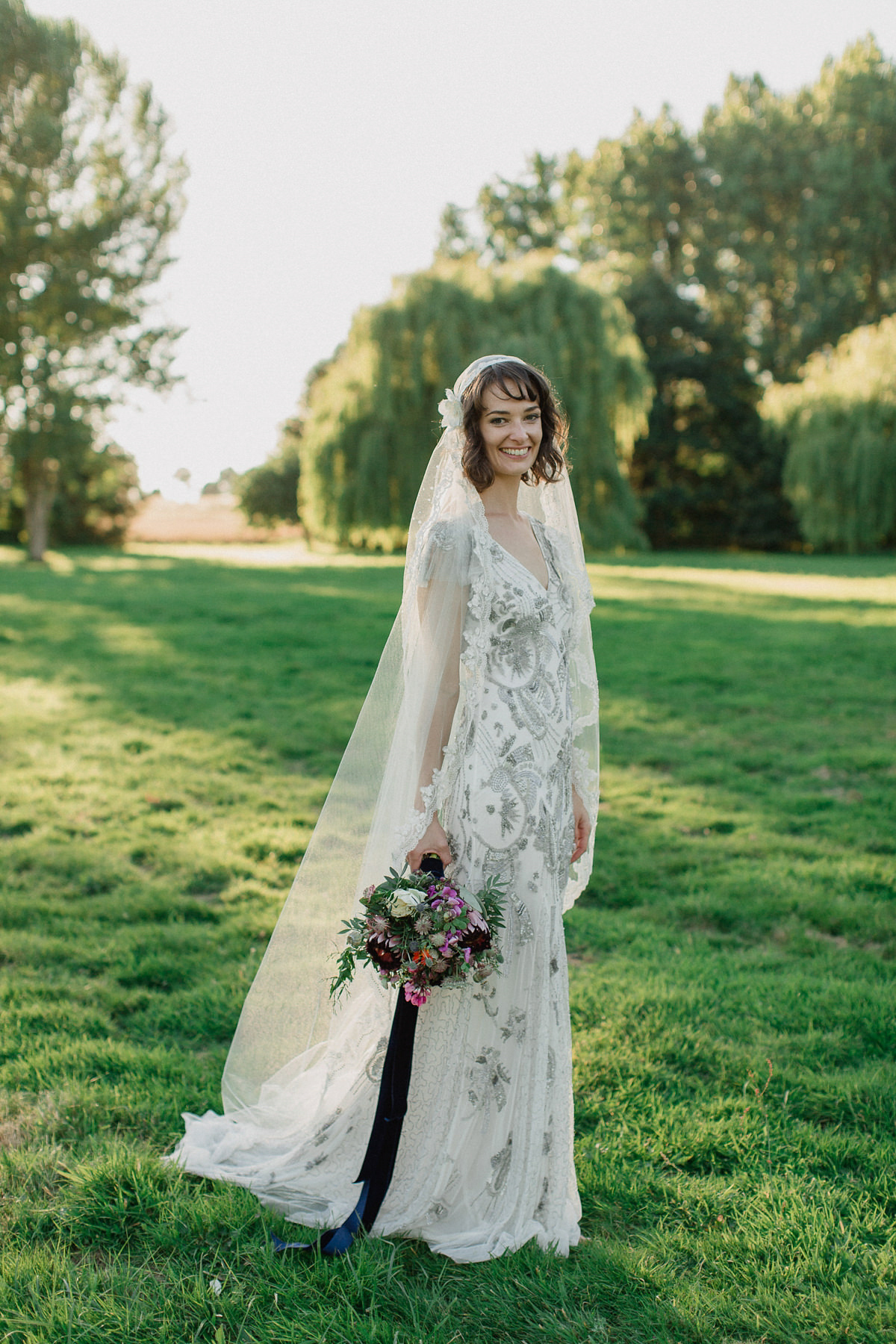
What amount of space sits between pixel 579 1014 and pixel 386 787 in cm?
155

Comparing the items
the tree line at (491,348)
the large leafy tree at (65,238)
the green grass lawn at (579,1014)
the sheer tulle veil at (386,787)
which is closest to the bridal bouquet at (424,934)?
the sheer tulle veil at (386,787)

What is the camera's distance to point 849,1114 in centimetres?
300

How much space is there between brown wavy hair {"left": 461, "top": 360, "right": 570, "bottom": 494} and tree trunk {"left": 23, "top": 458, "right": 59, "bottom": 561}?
2546cm

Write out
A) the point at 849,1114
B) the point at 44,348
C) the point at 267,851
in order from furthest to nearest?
the point at 44,348 → the point at 267,851 → the point at 849,1114

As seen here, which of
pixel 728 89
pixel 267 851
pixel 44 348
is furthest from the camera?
pixel 728 89

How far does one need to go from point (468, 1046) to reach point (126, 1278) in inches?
38.2

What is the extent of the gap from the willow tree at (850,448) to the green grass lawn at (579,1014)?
19.8m

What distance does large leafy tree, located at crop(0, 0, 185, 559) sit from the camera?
22984 millimetres

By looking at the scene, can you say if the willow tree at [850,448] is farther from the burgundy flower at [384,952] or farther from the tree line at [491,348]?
the burgundy flower at [384,952]

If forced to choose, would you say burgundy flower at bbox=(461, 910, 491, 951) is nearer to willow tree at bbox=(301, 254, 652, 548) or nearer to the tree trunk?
willow tree at bbox=(301, 254, 652, 548)

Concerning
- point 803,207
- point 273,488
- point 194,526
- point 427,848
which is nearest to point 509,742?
point 427,848

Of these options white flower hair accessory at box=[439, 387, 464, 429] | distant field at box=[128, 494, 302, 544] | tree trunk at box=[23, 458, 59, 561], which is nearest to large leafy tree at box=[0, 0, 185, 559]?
tree trunk at box=[23, 458, 59, 561]

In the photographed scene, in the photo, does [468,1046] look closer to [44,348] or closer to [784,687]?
[784,687]

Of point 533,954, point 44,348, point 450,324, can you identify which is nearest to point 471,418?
point 533,954
